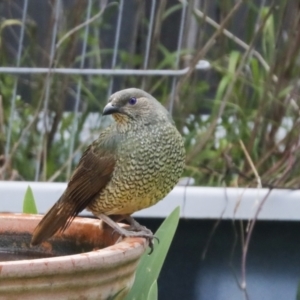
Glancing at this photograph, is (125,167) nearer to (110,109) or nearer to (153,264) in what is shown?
(110,109)

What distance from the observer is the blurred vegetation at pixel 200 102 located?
3730mm

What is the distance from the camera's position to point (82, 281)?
6.35 ft

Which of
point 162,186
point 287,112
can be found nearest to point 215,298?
point 287,112

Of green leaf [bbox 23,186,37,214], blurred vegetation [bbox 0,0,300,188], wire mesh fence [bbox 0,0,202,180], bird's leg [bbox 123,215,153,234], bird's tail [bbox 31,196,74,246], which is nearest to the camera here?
bird's tail [bbox 31,196,74,246]

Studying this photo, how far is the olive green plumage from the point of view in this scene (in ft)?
8.20

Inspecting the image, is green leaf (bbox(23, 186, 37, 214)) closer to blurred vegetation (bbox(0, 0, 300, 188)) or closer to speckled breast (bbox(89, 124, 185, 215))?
speckled breast (bbox(89, 124, 185, 215))

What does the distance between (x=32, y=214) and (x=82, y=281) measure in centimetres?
58

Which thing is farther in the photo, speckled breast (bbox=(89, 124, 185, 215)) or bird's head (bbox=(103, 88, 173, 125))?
bird's head (bbox=(103, 88, 173, 125))

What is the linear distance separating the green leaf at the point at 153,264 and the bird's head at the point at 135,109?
393 mm

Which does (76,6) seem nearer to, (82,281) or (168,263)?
(168,263)

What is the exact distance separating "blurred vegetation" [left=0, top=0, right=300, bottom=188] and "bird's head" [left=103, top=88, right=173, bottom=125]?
39.5 inches

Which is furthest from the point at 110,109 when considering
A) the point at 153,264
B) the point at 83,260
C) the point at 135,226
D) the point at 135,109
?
the point at 83,260

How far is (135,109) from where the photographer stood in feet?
8.63

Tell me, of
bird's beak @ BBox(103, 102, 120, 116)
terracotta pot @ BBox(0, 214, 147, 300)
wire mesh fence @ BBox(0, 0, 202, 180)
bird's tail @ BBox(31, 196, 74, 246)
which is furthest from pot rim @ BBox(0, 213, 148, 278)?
wire mesh fence @ BBox(0, 0, 202, 180)
